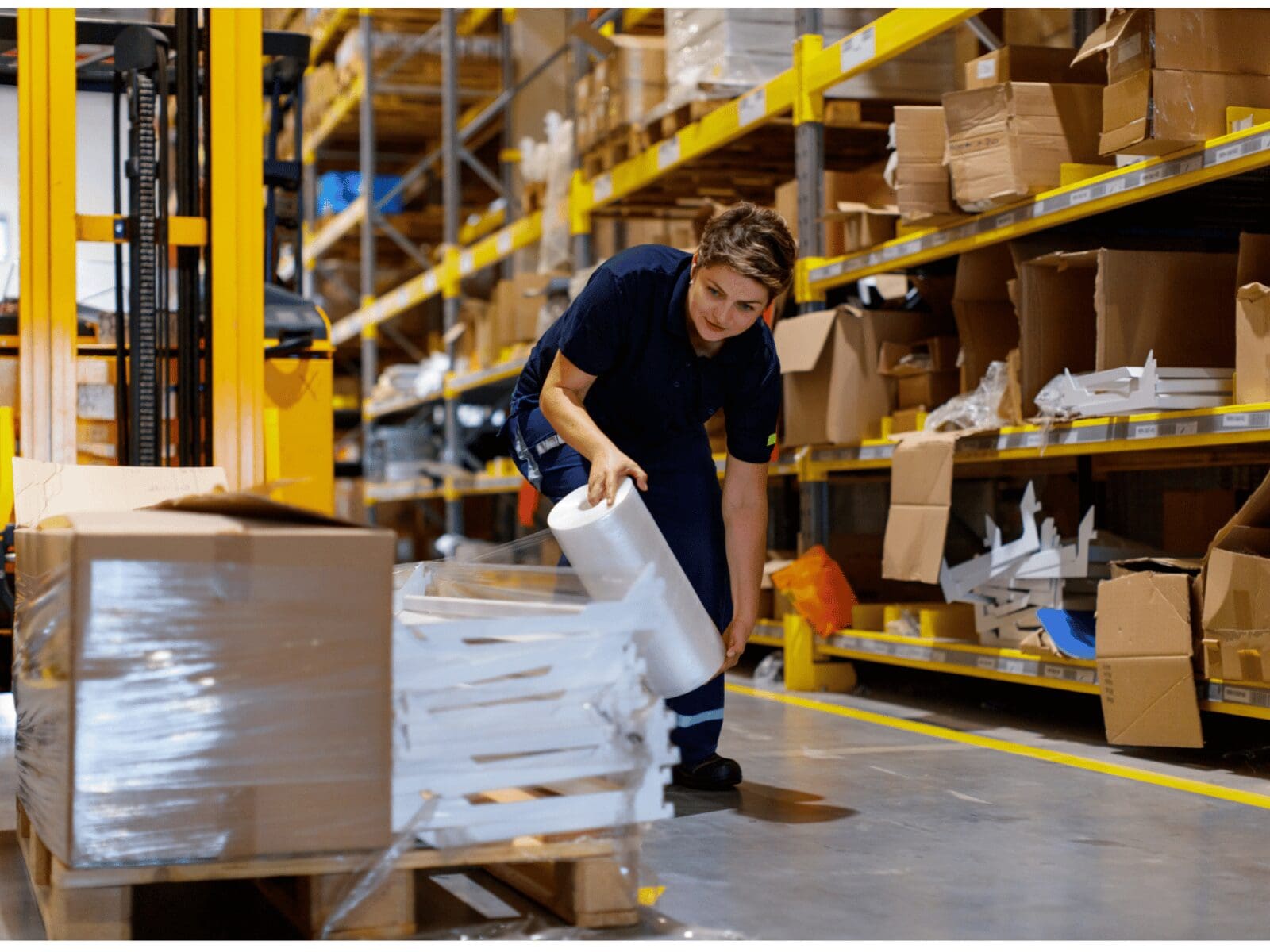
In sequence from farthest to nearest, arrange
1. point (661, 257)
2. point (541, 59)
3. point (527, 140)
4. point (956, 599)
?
1. point (541, 59)
2. point (527, 140)
3. point (956, 599)
4. point (661, 257)

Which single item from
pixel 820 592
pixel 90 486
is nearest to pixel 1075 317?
pixel 820 592

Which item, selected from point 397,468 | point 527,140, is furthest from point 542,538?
point 397,468

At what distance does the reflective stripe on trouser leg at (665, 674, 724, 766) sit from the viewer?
369 cm

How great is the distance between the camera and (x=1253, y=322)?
383 cm

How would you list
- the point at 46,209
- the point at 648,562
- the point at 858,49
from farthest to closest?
the point at 858,49 < the point at 46,209 < the point at 648,562

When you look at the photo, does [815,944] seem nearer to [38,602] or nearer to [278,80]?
[38,602]

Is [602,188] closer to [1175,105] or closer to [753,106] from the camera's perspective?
[753,106]

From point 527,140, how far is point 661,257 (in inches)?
242

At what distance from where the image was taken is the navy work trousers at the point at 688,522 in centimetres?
370

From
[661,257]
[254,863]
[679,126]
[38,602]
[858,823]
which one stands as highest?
[679,126]

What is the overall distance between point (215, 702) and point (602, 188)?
606cm

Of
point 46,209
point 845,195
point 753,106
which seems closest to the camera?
point 46,209

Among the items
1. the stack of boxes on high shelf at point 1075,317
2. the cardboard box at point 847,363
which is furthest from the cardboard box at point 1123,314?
the cardboard box at point 847,363

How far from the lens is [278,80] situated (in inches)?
242
